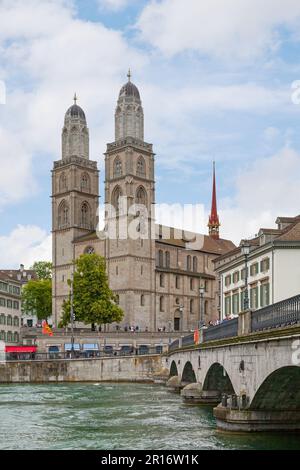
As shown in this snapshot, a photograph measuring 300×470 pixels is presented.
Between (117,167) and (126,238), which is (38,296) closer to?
(117,167)

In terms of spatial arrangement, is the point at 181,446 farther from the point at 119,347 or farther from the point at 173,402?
the point at 119,347

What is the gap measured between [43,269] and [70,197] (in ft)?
112

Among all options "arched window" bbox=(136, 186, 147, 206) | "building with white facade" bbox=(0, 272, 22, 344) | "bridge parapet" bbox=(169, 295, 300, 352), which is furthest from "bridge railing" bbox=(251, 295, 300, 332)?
"arched window" bbox=(136, 186, 147, 206)

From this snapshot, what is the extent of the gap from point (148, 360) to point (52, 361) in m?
9.88

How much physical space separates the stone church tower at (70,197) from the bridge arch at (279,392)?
9789cm

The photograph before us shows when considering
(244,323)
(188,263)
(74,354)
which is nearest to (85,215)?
(188,263)

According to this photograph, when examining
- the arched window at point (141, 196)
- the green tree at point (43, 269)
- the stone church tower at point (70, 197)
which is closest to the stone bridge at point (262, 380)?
the arched window at point (141, 196)

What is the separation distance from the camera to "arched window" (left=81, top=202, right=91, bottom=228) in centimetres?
13160

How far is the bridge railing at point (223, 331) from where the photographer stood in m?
35.3

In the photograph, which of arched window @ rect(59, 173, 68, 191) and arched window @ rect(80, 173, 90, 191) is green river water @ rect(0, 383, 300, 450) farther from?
arched window @ rect(59, 173, 68, 191)

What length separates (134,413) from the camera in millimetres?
42938

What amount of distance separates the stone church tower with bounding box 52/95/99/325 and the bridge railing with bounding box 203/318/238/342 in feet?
273

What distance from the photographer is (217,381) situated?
145 ft

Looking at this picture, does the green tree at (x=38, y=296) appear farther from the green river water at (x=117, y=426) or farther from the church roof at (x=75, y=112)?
the green river water at (x=117, y=426)
